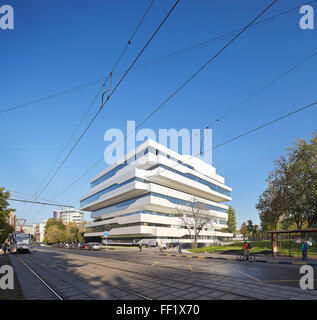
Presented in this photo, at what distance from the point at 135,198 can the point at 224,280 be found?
54068 mm

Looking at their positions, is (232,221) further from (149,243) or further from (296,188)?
(296,188)

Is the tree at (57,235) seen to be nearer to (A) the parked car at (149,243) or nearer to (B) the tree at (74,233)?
(B) the tree at (74,233)

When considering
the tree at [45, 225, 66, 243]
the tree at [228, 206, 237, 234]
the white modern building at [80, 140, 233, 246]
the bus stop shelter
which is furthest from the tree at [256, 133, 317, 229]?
the tree at [45, 225, 66, 243]

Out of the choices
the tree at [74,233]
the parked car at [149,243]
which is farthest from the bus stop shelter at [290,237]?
the tree at [74,233]

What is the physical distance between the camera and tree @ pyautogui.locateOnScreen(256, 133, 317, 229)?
3600 centimetres

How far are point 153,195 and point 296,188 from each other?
29778mm

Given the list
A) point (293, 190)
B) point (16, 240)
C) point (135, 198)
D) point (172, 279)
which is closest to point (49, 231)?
point (135, 198)

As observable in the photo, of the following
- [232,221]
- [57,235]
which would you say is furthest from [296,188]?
[57,235]

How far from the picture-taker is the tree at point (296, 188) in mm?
36000

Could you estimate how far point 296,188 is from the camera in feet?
121

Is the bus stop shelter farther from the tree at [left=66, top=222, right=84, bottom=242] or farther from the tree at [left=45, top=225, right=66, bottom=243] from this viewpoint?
the tree at [left=45, top=225, right=66, bottom=243]

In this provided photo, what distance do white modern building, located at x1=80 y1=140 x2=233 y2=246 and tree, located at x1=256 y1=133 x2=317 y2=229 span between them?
21.1 metres

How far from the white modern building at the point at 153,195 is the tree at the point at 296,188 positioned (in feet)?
69.2
